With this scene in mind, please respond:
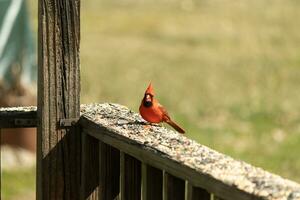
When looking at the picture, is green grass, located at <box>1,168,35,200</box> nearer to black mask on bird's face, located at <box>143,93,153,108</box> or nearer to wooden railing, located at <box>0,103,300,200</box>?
wooden railing, located at <box>0,103,300,200</box>

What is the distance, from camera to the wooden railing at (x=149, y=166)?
6.91ft

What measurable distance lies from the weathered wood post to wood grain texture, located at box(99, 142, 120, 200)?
19 cm

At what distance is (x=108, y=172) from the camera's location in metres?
2.94

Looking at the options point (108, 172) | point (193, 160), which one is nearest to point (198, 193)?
point (193, 160)

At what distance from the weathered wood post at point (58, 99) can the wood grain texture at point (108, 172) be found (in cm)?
19

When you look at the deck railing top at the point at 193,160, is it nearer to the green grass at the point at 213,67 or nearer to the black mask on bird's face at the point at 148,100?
the black mask on bird's face at the point at 148,100

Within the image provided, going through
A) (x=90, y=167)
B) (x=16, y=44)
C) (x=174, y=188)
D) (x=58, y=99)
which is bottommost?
(x=16, y=44)

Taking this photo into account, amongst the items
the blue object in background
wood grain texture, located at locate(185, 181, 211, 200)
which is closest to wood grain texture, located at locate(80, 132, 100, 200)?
wood grain texture, located at locate(185, 181, 211, 200)

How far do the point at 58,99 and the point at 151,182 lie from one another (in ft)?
1.99

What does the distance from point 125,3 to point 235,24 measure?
6.07m

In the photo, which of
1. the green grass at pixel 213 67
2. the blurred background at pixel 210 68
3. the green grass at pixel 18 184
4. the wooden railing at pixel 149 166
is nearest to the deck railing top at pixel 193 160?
the wooden railing at pixel 149 166

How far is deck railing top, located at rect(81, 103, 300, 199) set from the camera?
6.71 feet

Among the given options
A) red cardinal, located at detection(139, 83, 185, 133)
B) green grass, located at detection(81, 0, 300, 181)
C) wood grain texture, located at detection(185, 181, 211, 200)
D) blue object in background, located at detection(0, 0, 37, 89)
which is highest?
red cardinal, located at detection(139, 83, 185, 133)

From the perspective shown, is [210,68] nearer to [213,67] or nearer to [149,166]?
[213,67]
